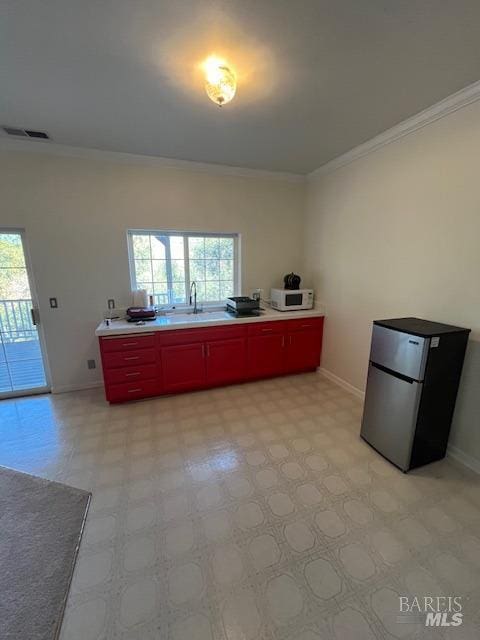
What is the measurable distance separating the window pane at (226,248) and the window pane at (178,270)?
565 mm

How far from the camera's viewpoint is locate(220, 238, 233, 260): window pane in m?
3.70

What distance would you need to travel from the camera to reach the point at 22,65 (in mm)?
1627

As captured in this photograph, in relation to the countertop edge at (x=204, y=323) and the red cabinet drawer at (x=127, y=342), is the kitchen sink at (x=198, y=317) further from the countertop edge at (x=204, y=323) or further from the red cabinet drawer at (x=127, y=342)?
Result: the red cabinet drawer at (x=127, y=342)

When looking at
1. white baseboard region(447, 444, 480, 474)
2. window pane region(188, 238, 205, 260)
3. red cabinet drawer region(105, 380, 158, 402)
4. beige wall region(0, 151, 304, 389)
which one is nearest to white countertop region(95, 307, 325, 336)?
beige wall region(0, 151, 304, 389)

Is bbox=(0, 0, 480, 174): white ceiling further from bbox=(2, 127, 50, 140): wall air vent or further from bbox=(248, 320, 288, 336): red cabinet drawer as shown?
bbox=(248, 320, 288, 336): red cabinet drawer

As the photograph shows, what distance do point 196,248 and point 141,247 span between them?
68 centimetres

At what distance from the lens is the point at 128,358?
289cm

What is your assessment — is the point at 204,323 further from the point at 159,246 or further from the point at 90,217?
the point at 90,217

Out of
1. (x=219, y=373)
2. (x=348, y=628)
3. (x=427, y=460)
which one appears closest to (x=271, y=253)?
(x=219, y=373)

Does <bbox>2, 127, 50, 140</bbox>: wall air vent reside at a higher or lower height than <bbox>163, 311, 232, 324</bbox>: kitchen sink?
higher

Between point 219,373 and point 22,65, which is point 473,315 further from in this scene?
point 22,65

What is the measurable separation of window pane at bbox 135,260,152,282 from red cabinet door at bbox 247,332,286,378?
151 centimetres

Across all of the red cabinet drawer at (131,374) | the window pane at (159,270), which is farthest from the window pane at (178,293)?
the red cabinet drawer at (131,374)

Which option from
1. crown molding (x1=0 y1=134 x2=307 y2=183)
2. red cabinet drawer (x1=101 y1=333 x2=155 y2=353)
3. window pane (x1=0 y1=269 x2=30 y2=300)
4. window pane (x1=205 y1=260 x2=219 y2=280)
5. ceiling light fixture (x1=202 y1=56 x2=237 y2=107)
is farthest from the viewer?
window pane (x1=205 y1=260 x2=219 y2=280)
